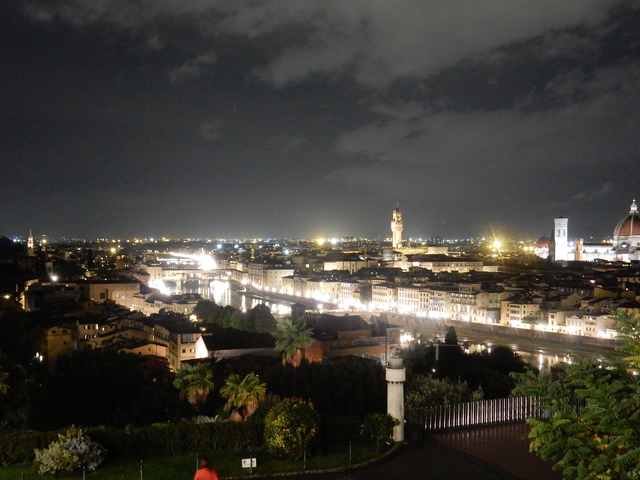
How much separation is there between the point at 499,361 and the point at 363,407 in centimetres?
1041

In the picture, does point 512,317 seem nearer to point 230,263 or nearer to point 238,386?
point 238,386

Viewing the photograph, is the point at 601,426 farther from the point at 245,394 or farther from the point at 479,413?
the point at 245,394

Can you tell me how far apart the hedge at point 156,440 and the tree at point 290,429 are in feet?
1.56

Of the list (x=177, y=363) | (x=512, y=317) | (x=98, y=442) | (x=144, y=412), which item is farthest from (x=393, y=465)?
(x=512, y=317)

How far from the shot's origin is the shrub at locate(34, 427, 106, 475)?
6.73m

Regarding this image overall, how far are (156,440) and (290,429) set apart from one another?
5.59 ft

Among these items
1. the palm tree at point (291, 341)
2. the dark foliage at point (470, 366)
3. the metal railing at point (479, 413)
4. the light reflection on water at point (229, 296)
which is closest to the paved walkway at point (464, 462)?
the metal railing at point (479, 413)

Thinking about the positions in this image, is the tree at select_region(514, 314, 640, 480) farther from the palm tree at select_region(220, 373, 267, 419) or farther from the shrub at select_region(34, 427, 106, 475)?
the palm tree at select_region(220, 373, 267, 419)

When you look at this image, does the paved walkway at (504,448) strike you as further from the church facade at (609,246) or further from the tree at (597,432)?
the church facade at (609,246)

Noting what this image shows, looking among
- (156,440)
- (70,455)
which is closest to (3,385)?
(156,440)

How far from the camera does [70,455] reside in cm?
681

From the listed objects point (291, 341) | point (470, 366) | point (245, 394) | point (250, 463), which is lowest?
point (470, 366)

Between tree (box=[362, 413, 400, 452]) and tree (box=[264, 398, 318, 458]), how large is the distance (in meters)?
0.73

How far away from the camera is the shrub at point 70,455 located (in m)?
6.73
